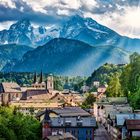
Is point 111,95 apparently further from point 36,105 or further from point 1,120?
point 1,120

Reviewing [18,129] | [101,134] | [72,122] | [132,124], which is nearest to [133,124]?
[132,124]

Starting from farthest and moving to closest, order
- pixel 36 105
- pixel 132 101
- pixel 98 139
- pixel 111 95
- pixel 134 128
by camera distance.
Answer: pixel 36 105, pixel 111 95, pixel 132 101, pixel 98 139, pixel 134 128

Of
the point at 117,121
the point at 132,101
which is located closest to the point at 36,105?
the point at 132,101

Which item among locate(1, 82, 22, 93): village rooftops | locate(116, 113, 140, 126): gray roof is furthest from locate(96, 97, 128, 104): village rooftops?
locate(1, 82, 22, 93): village rooftops

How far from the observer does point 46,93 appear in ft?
567

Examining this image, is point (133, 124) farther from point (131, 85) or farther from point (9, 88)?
point (9, 88)

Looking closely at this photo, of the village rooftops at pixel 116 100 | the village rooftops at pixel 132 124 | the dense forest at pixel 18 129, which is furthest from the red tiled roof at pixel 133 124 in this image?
the village rooftops at pixel 116 100

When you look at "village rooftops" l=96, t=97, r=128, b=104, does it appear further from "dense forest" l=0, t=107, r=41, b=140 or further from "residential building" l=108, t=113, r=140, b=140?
"dense forest" l=0, t=107, r=41, b=140

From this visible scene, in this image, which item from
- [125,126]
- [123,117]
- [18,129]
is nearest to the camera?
[125,126]

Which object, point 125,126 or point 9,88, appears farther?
point 9,88

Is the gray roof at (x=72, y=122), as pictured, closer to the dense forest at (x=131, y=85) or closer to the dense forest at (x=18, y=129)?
the dense forest at (x=18, y=129)

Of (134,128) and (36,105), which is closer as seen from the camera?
(134,128)

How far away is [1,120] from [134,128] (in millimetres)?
22913

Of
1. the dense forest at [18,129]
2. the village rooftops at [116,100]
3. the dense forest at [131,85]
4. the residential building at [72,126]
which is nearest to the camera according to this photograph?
the dense forest at [18,129]
